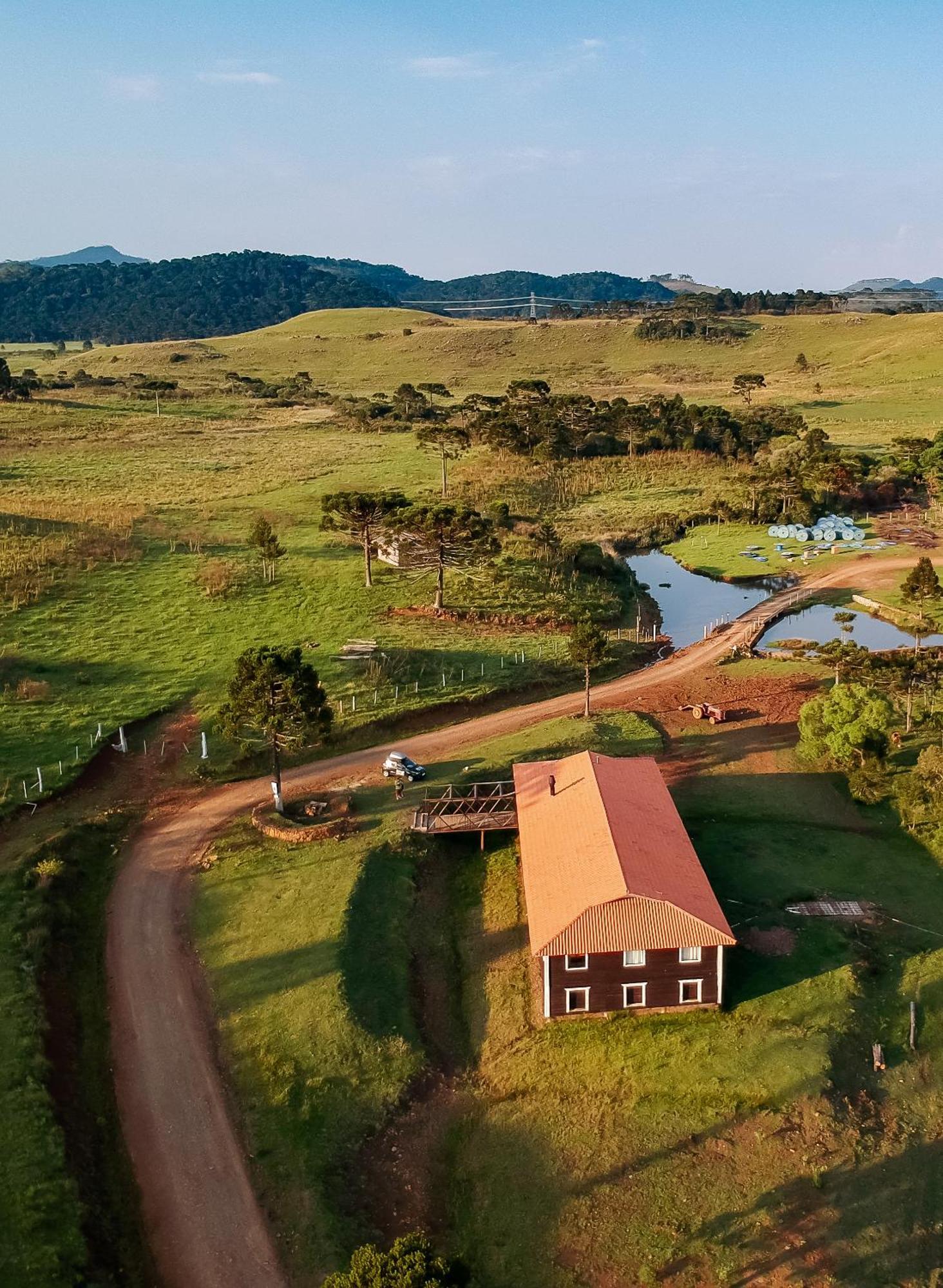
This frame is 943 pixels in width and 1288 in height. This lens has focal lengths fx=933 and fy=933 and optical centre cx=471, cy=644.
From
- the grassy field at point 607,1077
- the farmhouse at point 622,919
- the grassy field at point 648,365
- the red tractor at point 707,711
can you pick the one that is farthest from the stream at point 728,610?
the grassy field at point 648,365

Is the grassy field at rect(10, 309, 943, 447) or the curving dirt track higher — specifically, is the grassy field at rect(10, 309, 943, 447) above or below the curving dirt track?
above

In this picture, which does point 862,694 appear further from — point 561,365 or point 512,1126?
point 561,365

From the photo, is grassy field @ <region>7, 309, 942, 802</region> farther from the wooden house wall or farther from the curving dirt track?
the wooden house wall

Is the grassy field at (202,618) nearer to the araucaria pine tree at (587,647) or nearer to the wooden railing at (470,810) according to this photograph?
the araucaria pine tree at (587,647)

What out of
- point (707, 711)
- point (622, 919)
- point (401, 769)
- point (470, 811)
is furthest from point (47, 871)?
point (707, 711)

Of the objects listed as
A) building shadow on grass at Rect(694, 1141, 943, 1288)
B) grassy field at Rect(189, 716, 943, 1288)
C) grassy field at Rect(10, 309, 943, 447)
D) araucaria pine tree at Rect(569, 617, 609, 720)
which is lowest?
building shadow on grass at Rect(694, 1141, 943, 1288)

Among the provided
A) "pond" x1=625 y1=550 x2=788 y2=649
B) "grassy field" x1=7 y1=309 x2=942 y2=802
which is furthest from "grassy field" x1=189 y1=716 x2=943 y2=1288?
"pond" x1=625 y1=550 x2=788 y2=649

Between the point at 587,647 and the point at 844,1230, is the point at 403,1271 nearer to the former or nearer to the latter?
the point at 844,1230
